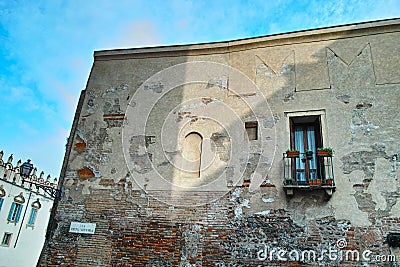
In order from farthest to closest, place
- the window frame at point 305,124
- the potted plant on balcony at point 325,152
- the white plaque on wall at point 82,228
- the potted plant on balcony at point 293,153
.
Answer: the white plaque on wall at point 82,228, the window frame at point 305,124, the potted plant on balcony at point 293,153, the potted plant on balcony at point 325,152

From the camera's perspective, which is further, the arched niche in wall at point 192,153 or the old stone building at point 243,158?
the arched niche in wall at point 192,153

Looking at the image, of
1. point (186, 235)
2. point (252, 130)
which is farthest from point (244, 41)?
point (186, 235)

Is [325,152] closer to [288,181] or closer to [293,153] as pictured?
[293,153]

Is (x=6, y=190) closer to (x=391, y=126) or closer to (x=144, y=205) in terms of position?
(x=144, y=205)

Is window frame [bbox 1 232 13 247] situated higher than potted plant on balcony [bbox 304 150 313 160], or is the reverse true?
potted plant on balcony [bbox 304 150 313 160]

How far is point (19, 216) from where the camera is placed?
1927 centimetres

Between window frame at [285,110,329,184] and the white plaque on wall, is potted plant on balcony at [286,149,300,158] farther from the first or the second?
the white plaque on wall

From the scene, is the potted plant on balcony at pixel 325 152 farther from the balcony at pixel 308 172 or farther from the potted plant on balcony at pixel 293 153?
the potted plant on balcony at pixel 293 153

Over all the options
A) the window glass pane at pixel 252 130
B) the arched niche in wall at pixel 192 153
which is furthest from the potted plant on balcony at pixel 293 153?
the arched niche in wall at pixel 192 153

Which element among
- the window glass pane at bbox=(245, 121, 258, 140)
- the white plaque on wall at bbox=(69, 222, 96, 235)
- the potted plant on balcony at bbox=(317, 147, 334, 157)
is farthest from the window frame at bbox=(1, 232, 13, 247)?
the potted plant on balcony at bbox=(317, 147, 334, 157)

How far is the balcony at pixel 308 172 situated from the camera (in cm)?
603

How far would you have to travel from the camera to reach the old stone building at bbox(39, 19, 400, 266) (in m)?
5.98

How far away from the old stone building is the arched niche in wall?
0.03 metres

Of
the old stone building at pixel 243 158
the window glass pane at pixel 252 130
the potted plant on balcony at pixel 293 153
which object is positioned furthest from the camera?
the window glass pane at pixel 252 130
